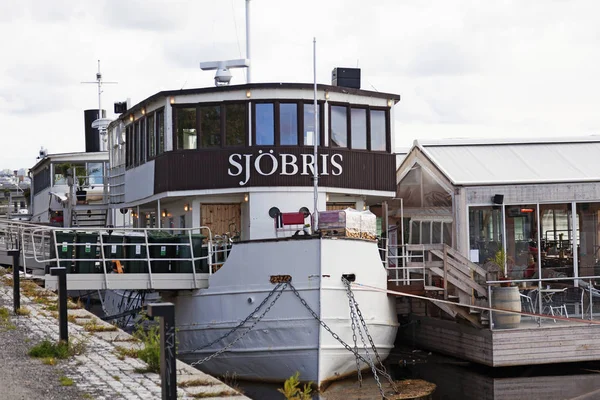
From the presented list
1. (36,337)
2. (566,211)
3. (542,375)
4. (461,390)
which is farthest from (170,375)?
(566,211)

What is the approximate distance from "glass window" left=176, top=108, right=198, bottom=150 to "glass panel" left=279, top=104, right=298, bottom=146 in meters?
1.91

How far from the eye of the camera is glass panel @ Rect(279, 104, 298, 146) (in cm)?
2052

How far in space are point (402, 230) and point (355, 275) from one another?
6859 millimetres

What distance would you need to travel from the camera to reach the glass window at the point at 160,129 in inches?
845

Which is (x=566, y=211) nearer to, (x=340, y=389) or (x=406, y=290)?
(x=406, y=290)

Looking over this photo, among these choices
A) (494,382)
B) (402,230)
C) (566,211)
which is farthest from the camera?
(402,230)

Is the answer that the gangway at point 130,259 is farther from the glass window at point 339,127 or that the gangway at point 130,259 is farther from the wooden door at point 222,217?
the glass window at point 339,127

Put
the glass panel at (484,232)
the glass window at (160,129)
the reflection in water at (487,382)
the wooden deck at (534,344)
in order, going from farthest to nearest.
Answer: the glass panel at (484,232), the glass window at (160,129), the wooden deck at (534,344), the reflection in water at (487,382)

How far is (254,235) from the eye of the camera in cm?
2039

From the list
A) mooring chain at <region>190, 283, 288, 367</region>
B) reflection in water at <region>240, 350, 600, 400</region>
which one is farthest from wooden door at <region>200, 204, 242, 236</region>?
reflection in water at <region>240, 350, 600, 400</region>

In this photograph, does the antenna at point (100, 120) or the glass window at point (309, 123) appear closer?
the glass window at point (309, 123)

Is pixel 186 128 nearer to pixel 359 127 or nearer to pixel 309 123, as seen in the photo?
pixel 309 123

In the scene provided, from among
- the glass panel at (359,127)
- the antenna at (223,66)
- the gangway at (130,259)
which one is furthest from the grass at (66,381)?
the antenna at (223,66)

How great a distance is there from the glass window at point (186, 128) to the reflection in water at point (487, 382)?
215 inches
